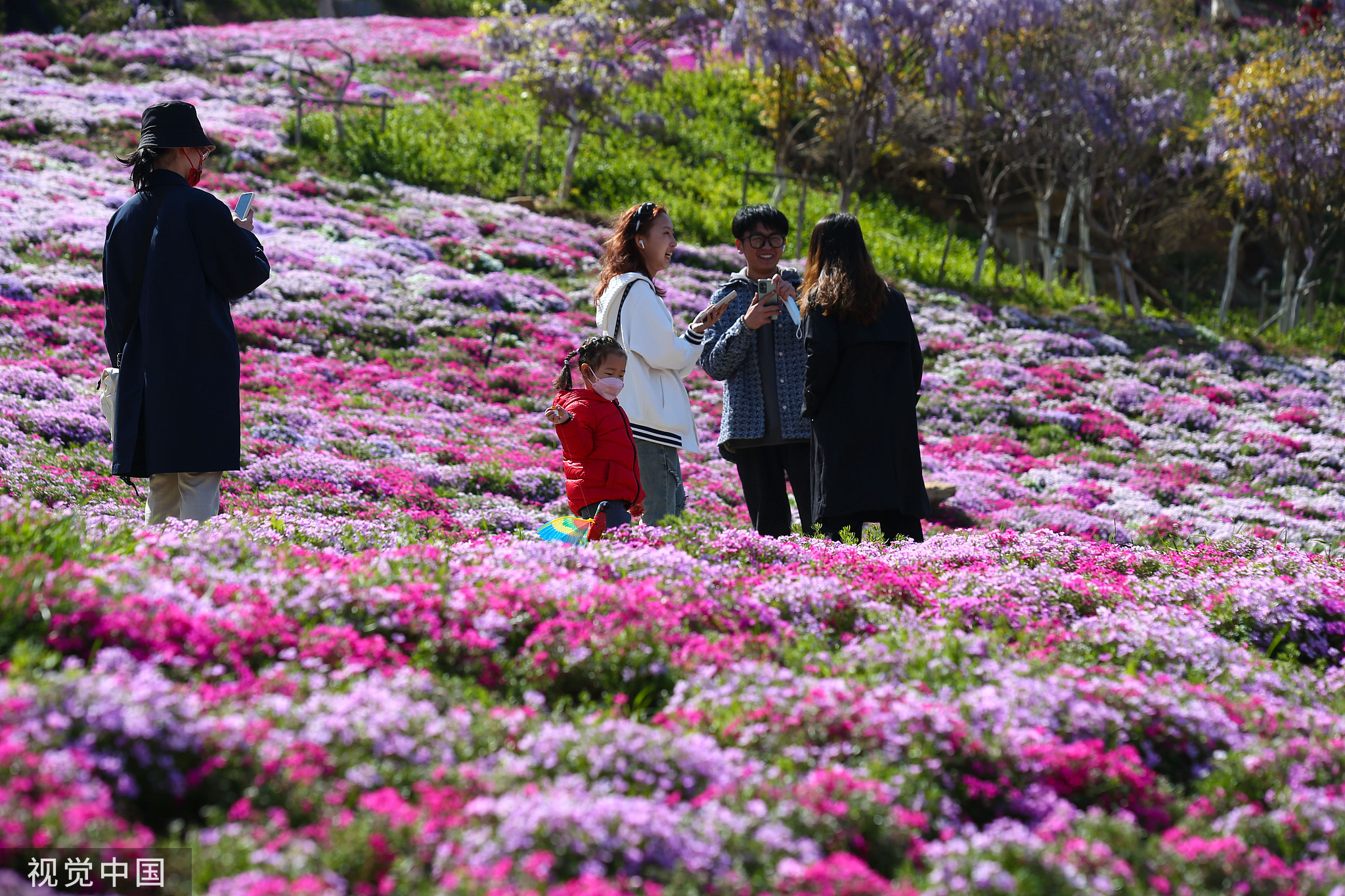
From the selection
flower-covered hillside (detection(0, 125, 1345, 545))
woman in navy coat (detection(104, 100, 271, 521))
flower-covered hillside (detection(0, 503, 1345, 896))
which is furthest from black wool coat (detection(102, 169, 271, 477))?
flower-covered hillside (detection(0, 125, 1345, 545))

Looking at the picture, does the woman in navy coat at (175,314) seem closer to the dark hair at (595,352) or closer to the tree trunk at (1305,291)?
the dark hair at (595,352)

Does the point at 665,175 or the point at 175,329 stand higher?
the point at 665,175

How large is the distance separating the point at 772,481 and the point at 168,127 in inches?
162

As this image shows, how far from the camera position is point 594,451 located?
5828 mm

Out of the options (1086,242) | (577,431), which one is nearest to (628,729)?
(577,431)

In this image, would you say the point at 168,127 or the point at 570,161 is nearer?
the point at 168,127

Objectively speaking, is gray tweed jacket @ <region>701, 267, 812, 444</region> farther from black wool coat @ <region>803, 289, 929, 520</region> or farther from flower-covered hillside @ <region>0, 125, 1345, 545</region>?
flower-covered hillside @ <region>0, 125, 1345, 545</region>

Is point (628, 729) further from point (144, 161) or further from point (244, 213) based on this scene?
point (144, 161)

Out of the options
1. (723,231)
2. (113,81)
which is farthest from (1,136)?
(723,231)

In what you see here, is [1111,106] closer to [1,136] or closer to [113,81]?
[1,136]

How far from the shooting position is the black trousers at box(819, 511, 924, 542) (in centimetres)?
636

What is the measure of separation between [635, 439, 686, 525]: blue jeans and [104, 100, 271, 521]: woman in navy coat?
91.1 inches

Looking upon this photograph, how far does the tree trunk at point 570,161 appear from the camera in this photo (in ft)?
84.0

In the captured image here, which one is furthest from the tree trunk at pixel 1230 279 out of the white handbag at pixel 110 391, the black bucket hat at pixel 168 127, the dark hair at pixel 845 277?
the white handbag at pixel 110 391
